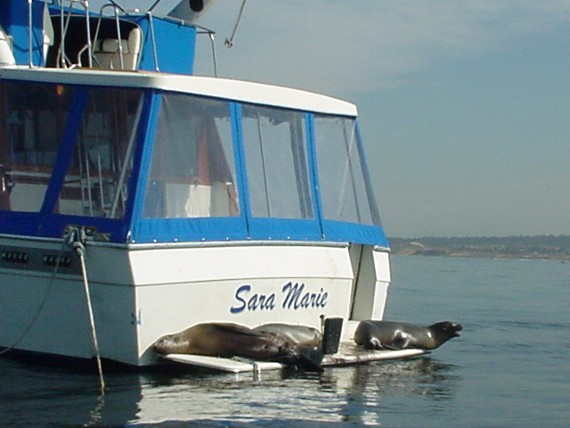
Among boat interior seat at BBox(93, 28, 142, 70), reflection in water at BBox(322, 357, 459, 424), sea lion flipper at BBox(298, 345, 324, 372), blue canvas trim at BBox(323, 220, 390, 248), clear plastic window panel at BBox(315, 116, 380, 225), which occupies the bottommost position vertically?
reflection in water at BBox(322, 357, 459, 424)

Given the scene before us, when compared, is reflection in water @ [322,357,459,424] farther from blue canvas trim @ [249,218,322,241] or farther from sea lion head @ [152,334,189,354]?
blue canvas trim @ [249,218,322,241]

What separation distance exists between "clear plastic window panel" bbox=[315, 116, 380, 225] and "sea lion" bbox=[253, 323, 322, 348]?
159 cm

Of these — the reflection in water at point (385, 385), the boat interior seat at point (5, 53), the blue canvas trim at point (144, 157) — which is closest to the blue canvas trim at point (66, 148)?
the blue canvas trim at point (144, 157)

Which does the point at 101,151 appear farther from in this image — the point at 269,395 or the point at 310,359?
the point at 269,395

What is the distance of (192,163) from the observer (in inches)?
543

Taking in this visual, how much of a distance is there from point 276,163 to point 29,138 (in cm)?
291

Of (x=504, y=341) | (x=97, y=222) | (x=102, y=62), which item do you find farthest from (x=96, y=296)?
(x=504, y=341)

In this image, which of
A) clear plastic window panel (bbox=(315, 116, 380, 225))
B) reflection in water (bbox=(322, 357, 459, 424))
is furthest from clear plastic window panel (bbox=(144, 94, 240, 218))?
reflection in water (bbox=(322, 357, 459, 424))

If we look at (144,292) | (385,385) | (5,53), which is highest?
(5,53)

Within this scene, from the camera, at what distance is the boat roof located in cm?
1321

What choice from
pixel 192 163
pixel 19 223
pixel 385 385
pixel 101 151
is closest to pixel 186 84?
pixel 192 163

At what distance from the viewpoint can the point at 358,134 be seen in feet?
53.1

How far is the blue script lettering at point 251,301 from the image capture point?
541 inches

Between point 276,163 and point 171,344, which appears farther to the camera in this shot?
point 276,163
